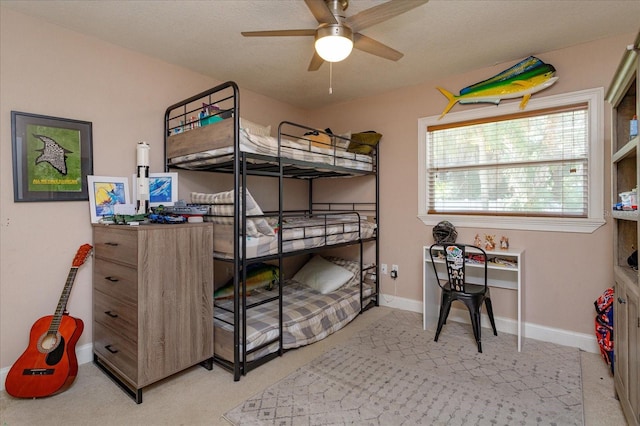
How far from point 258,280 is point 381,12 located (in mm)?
2379

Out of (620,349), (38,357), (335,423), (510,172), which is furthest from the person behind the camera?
(510,172)

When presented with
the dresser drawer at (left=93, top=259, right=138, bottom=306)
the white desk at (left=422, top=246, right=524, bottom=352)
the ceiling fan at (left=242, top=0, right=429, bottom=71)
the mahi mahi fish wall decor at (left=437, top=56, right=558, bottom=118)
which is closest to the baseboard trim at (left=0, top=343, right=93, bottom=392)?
the dresser drawer at (left=93, top=259, right=138, bottom=306)

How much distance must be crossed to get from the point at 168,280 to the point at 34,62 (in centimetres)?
168

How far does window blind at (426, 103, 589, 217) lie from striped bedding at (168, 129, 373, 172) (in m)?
0.92

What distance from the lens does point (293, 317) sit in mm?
2645

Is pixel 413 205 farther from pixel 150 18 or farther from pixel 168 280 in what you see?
pixel 150 18

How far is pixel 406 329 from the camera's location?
3018mm

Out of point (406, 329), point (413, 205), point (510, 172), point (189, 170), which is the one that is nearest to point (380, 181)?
point (413, 205)

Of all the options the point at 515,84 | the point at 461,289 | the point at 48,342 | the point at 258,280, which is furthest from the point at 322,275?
the point at 515,84

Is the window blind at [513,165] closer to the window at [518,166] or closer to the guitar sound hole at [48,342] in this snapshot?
the window at [518,166]

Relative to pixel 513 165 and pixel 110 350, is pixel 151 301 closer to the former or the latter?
pixel 110 350

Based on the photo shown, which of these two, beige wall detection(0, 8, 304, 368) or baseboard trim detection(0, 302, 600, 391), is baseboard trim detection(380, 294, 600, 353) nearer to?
baseboard trim detection(0, 302, 600, 391)

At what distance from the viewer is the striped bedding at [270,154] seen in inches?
88.5

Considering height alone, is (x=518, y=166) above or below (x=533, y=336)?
above
